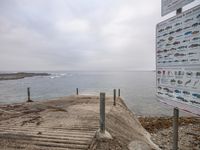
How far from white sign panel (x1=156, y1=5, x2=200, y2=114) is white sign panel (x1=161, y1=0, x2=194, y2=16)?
0.21 metres

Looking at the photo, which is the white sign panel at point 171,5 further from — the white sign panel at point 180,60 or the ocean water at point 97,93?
the ocean water at point 97,93

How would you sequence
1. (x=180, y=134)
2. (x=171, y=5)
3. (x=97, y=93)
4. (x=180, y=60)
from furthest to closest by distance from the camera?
(x=97, y=93) < (x=180, y=134) < (x=171, y=5) < (x=180, y=60)

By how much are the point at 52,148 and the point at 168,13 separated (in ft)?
15.2

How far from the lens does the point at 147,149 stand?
5.97m

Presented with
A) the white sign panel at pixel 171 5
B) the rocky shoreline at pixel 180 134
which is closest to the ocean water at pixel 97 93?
the rocky shoreline at pixel 180 134

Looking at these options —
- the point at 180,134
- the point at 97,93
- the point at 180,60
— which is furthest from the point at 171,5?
the point at 97,93

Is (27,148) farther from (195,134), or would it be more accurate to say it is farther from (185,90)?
(195,134)

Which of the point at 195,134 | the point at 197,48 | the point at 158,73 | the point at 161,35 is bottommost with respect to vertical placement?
the point at 195,134

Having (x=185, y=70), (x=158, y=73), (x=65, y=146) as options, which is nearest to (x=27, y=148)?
(x=65, y=146)

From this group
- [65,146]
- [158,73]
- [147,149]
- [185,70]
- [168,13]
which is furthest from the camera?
[147,149]

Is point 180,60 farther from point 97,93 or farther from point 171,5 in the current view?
point 97,93

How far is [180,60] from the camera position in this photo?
385cm

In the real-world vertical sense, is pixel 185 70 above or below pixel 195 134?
above

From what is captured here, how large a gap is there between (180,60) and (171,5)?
134 centimetres
